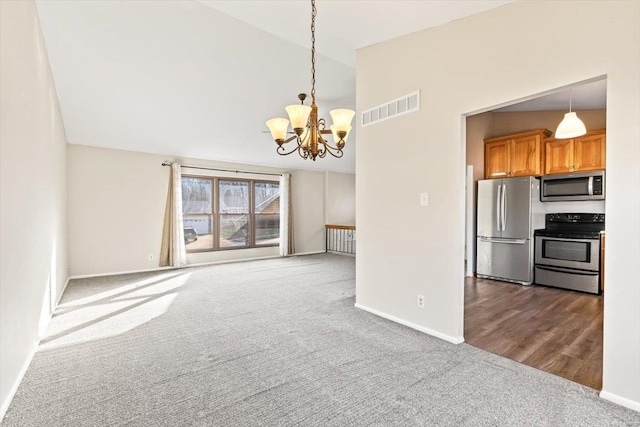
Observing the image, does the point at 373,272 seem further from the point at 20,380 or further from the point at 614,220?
the point at 20,380

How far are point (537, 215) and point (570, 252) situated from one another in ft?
2.30

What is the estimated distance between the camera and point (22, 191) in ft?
7.07

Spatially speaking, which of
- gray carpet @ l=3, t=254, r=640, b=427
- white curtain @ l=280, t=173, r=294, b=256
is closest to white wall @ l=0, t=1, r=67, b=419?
gray carpet @ l=3, t=254, r=640, b=427

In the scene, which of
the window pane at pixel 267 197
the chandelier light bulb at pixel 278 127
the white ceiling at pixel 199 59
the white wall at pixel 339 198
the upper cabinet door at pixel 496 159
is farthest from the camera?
the white wall at pixel 339 198

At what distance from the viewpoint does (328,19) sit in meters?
2.90

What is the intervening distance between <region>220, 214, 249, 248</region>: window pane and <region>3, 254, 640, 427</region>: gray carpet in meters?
3.43

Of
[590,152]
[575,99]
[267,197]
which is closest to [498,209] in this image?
[590,152]

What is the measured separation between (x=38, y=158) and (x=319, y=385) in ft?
9.94

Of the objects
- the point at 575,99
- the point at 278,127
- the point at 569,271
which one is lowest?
the point at 569,271

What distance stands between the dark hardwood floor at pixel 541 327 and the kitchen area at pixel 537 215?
0.07 feet

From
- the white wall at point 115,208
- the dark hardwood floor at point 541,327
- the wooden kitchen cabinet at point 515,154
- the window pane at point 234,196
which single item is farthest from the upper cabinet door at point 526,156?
the white wall at point 115,208

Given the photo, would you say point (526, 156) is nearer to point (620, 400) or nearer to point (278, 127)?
point (620, 400)

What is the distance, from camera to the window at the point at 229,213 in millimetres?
6629

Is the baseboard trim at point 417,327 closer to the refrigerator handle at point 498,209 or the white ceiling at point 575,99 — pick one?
the refrigerator handle at point 498,209
